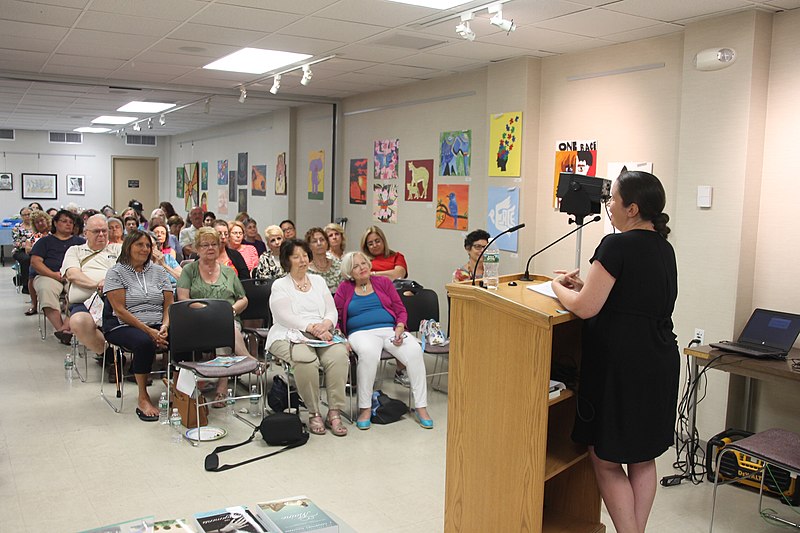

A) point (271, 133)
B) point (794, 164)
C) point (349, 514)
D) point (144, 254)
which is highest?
point (271, 133)

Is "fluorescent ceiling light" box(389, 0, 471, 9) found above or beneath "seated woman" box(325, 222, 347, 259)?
above

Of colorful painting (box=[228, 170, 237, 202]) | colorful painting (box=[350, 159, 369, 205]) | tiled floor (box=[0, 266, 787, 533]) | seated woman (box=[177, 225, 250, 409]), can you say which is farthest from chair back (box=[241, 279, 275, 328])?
colorful painting (box=[228, 170, 237, 202])

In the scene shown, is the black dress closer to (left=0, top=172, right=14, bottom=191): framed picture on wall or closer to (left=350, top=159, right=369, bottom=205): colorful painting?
(left=350, top=159, right=369, bottom=205): colorful painting

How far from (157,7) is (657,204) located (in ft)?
12.2

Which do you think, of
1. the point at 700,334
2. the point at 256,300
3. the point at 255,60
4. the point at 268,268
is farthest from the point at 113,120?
the point at 700,334

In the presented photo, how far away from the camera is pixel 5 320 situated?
8797 mm

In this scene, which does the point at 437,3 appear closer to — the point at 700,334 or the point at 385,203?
the point at 700,334

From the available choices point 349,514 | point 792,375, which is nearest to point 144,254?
point 349,514

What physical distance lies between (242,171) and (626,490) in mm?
10830

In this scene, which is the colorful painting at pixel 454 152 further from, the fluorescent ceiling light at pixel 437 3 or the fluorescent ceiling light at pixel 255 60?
the fluorescent ceiling light at pixel 437 3

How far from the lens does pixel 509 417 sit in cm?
273

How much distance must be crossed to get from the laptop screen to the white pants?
7.37 ft

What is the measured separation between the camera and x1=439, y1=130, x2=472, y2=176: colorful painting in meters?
7.17

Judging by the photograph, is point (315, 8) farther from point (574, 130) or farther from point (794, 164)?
point (794, 164)
